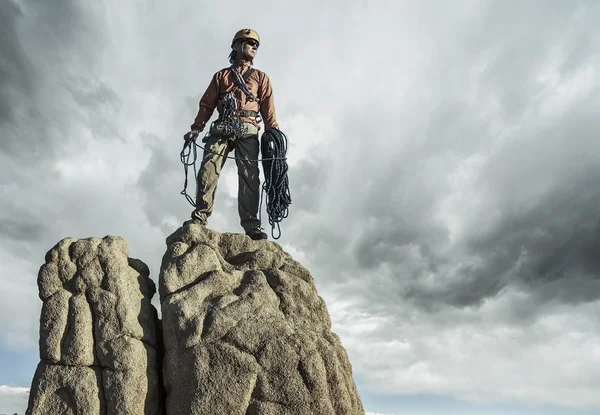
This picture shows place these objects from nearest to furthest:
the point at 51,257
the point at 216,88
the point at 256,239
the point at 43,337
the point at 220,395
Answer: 1. the point at 220,395
2. the point at 43,337
3. the point at 51,257
4. the point at 256,239
5. the point at 216,88

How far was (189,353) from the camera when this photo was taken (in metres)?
7.29

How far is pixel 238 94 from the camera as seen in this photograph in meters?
10.9

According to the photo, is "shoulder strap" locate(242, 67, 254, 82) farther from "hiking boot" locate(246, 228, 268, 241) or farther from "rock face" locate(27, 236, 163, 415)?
"rock face" locate(27, 236, 163, 415)

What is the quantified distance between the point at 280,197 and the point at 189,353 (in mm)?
4223

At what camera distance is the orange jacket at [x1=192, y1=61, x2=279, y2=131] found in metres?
11.0

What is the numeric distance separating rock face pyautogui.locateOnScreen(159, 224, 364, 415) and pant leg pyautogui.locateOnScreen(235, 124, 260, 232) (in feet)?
6.08

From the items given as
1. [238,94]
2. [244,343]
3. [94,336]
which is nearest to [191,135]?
[238,94]

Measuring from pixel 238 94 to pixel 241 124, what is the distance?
2.10 ft

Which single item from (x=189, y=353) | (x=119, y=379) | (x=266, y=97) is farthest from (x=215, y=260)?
(x=266, y=97)

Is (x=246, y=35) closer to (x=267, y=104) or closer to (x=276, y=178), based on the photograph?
(x=267, y=104)

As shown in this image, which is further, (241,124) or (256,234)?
(241,124)

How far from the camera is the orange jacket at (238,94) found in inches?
432

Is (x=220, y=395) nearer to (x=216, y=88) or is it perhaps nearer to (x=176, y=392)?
(x=176, y=392)

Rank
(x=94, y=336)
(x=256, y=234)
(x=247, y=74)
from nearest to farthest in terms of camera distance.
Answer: (x=94, y=336)
(x=256, y=234)
(x=247, y=74)
